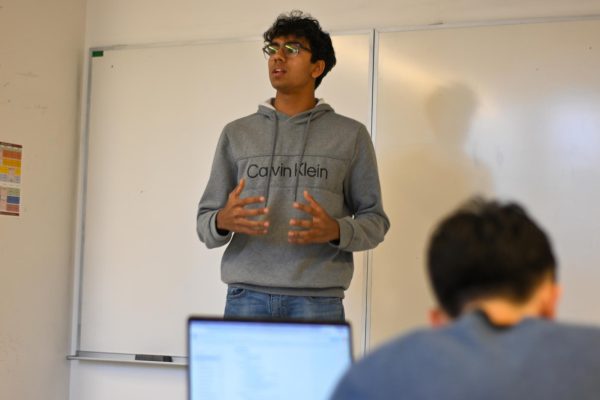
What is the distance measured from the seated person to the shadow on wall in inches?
75.9

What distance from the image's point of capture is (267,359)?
1217mm

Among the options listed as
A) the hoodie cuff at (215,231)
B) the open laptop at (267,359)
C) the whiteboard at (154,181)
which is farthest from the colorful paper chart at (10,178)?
the open laptop at (267,359)

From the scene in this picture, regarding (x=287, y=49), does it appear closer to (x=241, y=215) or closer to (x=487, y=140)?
(x=241, y=215)

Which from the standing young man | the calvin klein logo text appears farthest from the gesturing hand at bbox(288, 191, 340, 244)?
the calvin klein logo text

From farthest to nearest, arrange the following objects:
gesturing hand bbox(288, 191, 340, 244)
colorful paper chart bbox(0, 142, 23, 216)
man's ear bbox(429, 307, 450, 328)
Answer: colorful paper chart bbox(0, 142, 23, 216)
gesturing hand bbox(288, 191, 340, 244)
man's ear bbox(429, 307, 450, 328)

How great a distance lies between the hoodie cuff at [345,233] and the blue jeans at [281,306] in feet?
0.62

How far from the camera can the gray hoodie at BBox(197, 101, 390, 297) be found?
2.03 m

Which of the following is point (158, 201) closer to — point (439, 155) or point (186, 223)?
point (186, 223)

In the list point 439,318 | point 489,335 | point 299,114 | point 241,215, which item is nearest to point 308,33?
point 299,114

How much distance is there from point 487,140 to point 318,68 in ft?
2.90

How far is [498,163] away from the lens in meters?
2.80

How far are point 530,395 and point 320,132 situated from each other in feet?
4.78

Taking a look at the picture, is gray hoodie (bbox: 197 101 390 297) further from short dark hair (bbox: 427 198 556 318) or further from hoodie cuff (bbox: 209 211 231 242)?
short dark hair (bbox: 427 198 556 318)

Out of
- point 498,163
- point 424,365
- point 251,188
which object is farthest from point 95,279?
point 424,365
